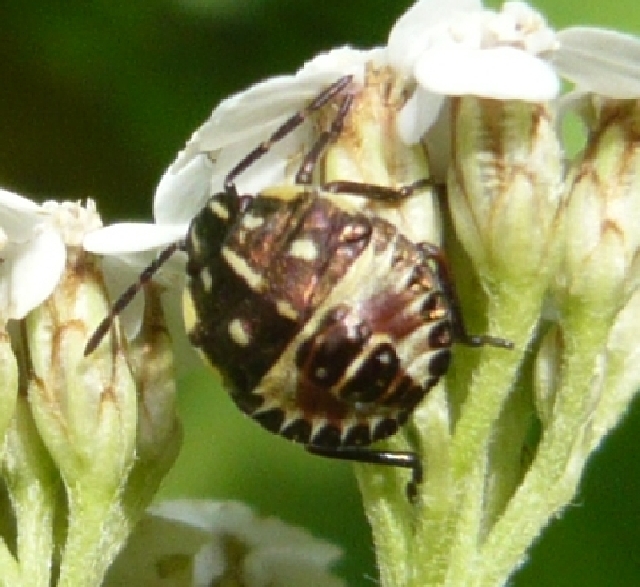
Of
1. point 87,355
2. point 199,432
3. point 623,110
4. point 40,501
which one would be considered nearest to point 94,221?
point 87,355

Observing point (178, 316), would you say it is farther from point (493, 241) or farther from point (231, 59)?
point (231, 59)

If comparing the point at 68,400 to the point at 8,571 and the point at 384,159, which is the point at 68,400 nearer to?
the point at 8,571

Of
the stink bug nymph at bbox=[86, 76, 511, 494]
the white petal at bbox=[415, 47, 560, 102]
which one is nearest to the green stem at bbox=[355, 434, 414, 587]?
the stink bug nymph at bbox=[86, 76, 511, 494]

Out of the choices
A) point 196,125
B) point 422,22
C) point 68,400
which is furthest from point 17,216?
point 196,125

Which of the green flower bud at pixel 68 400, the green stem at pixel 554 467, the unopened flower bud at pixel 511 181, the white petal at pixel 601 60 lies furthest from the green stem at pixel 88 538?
the white petal at pixel 601 60

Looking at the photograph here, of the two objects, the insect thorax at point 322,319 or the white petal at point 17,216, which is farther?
the white petal at point 17,216

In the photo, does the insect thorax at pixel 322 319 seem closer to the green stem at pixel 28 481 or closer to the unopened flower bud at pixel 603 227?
the unopened flower bud at pixel 603 227
